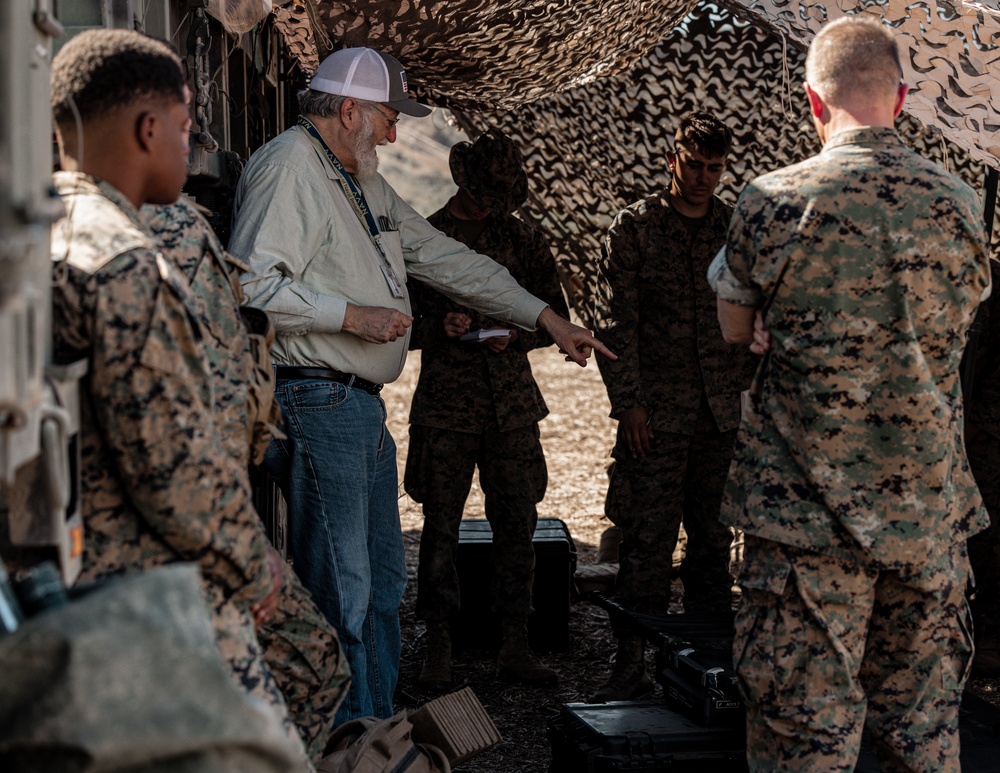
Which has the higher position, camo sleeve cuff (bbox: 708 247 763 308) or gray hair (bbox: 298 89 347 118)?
gray hair (bbox: 298 89 347 118)

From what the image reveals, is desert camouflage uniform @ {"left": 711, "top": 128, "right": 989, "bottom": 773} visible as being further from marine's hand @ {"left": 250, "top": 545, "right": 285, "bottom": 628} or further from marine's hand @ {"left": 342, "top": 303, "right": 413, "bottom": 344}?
marine's hand @ {"left": 250, "top": 545, "right": 285, "bottom": 628}

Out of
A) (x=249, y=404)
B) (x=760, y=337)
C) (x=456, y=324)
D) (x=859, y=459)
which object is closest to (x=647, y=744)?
(x=859, y=459)

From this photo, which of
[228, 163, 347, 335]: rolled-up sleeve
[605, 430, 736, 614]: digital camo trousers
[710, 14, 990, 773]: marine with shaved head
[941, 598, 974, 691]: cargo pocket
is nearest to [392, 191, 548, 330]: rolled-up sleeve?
[228, 163, 347, 335]: rolled-up sleeve

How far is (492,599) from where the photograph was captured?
15.3 ft

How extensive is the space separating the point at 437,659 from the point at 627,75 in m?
2.81

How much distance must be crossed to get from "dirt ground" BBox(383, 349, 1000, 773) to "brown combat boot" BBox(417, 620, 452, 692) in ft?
0.19

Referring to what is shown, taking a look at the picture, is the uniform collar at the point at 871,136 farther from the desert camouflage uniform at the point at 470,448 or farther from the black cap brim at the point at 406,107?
the desert camouflage uniform at the point at 470,448

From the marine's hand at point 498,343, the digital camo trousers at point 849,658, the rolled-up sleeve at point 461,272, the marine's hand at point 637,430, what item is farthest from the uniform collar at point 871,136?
the marine's hand at point 498,343

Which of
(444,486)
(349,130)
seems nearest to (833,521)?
(349,130)

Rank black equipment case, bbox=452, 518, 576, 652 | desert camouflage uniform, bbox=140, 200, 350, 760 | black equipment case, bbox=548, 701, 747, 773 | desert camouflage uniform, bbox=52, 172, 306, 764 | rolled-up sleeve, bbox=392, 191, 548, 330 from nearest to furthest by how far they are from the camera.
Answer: desert camouflage uniform, bbox=52, 172, 306, 764, desert camouflage uniform, bbox=140, 200, 350, 760, black equipment case, bbox=548, 701, 747, 773, rolled-up sleeve, bbox=392, 191, 548, 330, black equipment case, bbox=452, 518, 576, 652

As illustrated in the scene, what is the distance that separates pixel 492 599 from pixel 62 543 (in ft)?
10.2

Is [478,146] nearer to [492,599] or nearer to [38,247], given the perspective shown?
[492,599]

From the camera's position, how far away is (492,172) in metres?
4.57

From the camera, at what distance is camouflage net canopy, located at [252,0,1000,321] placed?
11.8ft
